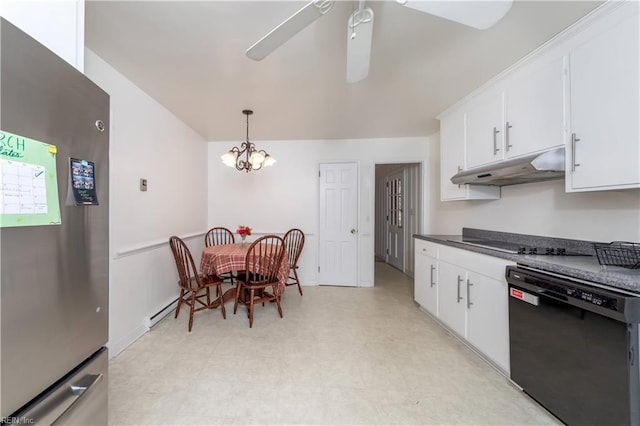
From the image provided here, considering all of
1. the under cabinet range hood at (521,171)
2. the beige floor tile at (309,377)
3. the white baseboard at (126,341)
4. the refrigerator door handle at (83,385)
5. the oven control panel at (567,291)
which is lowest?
the beige floor tile at (309,377)

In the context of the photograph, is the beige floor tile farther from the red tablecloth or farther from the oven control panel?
the oven control panel

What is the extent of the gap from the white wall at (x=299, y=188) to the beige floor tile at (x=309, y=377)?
1.50m

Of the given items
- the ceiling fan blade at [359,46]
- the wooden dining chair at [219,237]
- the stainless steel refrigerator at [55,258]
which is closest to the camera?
the stainless steel refrigerator at [55,258]

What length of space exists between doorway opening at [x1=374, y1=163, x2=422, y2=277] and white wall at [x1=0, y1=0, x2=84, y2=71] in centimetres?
400

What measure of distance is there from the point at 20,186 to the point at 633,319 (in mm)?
2162

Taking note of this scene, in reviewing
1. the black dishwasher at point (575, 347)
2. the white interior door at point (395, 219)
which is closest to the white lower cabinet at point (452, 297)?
the black dishwasher at point (575, 347)

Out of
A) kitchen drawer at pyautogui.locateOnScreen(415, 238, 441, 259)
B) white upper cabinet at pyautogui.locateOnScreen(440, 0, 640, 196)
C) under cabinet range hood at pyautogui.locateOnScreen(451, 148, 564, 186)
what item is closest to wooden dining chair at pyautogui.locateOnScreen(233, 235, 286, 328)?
kitchen drawer at pyautogui.locateOnScreen(415, 238, 441, 259)

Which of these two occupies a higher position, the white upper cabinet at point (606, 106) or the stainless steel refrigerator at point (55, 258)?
the white upper cabinet at point (606, 106)

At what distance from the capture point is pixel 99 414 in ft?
2.94

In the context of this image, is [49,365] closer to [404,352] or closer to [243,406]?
[243,406]

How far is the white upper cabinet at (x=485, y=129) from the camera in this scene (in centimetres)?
215

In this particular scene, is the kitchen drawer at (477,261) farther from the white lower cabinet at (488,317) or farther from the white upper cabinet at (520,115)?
the white upper cabinet at (520,115)

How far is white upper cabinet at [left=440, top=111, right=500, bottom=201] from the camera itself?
8.51ft

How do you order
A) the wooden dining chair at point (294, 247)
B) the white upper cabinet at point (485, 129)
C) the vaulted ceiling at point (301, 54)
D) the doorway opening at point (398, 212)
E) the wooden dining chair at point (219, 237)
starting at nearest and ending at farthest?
the vaulted ceiling at point (301, 54)
the white upper cabinet at point (485, 129)
the wooden dining chair at point (294, 247)
the wooden dining chair at point (219, 237)
the doorway opening at point (398, 212)
